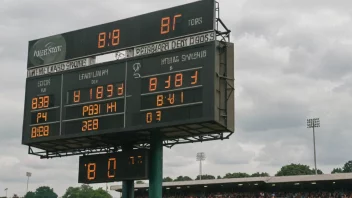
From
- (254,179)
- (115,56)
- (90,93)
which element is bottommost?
(254,179)

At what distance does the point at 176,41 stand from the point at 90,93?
448 cm

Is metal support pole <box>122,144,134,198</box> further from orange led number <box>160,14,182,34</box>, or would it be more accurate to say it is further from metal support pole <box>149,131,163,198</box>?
orange led number <box>160,14,182,34</box>

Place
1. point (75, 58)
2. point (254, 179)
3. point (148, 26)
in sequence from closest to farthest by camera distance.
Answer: point (148, 26), point (75, 58), point (254, 179)

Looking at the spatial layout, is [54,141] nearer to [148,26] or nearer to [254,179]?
[148,26]

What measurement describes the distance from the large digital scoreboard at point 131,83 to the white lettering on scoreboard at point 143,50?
0.04 meters

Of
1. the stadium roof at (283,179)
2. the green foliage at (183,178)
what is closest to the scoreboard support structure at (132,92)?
the stadium roof at (283,179)

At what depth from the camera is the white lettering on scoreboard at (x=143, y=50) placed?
2397 centimetres

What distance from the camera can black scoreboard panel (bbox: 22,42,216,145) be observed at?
23.3 metres

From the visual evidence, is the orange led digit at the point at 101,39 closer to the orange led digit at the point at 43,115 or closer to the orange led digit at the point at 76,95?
the orange led digit at the point at 76,95

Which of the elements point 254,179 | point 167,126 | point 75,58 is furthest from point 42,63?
point 254,179

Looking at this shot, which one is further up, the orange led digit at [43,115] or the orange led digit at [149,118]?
the orange led digit at [43,115]

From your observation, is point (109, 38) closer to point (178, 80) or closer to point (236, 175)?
point (178, 80)

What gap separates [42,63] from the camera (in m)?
28.5

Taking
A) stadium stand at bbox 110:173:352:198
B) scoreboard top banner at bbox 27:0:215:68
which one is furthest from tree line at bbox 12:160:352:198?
scoreboard top banner at bbox 27:0:215:68
